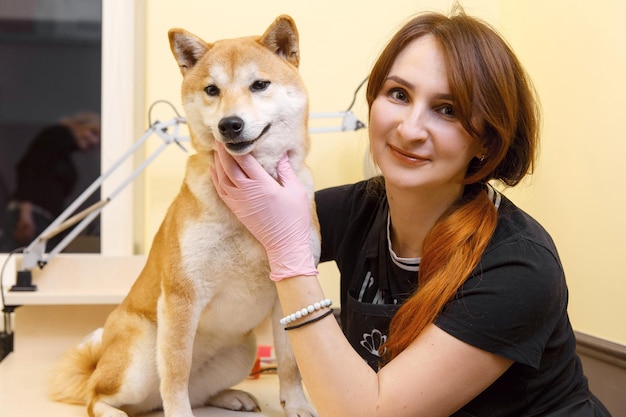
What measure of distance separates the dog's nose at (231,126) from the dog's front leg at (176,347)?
1.01 feet

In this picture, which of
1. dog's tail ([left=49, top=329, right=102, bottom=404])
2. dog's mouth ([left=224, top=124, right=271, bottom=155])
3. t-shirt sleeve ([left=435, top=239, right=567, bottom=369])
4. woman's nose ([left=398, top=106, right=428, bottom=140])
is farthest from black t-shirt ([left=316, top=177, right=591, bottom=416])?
dog's tail ([left=49, top=329, right=102, bottom=404])

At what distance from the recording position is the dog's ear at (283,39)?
114cm

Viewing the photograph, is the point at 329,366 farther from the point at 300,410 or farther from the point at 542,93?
the point at 542,93

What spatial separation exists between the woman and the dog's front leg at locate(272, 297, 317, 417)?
0.50 ft

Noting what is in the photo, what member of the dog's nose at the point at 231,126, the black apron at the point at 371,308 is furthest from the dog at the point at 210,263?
the black apron at the point at 371,308

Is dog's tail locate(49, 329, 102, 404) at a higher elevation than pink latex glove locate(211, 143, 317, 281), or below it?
below

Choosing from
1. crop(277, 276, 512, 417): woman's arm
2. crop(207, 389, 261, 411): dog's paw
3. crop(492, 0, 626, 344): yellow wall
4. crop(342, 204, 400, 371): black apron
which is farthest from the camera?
crop(492, 0, 626, 344): yellow wall

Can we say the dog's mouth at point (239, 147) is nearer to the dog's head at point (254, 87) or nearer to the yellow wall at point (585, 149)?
the dog's head at point (254, 87)

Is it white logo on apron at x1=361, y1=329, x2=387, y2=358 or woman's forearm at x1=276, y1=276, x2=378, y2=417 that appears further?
white logo on apron at x1=361, y1=329, x2=387, y2=358

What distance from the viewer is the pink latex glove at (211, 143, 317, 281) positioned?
1.01m

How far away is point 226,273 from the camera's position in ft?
3.56

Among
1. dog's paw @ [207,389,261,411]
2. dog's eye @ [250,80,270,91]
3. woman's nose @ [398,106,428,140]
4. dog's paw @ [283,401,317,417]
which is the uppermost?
dog's eye @ [250,80,270,91]

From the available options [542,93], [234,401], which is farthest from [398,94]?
[542,93]

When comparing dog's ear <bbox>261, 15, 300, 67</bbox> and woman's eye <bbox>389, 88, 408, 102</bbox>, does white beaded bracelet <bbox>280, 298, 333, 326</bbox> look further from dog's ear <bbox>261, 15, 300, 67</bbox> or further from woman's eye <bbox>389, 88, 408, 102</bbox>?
dog's ear <bbox>261, 15, 300, 67</bbox>
